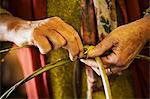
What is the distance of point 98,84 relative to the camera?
31.0 inches

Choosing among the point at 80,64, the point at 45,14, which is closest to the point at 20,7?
the point at 45,14

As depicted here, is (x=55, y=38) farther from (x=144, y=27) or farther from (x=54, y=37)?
(x=144, y=27)

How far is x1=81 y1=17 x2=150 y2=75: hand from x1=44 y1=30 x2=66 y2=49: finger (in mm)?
56

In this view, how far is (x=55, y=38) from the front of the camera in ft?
1.99

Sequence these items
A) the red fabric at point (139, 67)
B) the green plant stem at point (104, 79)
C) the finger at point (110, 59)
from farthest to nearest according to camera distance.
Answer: the red fabric at point (139, 67)
the finger at point (110, 59)
the green plant stem at point (104, 79)

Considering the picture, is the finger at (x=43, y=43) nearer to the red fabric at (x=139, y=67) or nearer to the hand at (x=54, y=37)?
the hand at (x=54, y=37)

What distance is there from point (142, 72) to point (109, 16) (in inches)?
7.8

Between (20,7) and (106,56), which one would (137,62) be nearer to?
(106,56)

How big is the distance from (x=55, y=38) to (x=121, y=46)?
0.44ft

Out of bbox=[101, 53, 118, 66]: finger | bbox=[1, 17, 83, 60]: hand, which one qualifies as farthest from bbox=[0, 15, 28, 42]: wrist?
bbox=[101, 53, 118, 66]: finger

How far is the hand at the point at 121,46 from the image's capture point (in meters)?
0.64

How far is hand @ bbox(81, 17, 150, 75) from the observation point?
0.64 meters

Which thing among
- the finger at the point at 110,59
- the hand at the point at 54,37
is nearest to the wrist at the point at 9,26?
the hand at the point at 54,37

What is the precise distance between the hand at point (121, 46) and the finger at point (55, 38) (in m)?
0.06
